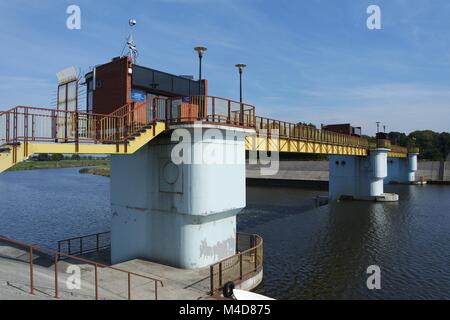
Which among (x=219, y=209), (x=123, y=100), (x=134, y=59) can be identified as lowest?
(x=219, y=209)

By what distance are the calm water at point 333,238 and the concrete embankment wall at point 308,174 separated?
97.1ft

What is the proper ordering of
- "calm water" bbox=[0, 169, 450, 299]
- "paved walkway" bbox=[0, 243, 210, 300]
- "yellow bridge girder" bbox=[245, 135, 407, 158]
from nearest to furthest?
"paved walkway" bbox=[0, 243, 210, 300] → "calm water" bbox=[0, 169, 450, 299] → "yellow bridge girder" bbox=[245, 135, 407, 158]

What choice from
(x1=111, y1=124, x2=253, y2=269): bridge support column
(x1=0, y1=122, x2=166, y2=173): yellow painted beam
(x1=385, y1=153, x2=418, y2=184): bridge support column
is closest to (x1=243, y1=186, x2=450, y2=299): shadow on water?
(x1=111, y1=124, x2=253, y2=269): bridge support column

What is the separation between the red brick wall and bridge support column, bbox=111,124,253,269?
2.47 metres

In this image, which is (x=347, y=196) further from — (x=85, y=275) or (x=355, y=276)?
(x=85, y=275)

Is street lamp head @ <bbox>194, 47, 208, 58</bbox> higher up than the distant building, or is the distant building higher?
street lamp head @ <bbox>194, 47, 208, 58</bbox>

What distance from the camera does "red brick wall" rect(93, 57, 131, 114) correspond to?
16359 millimetres

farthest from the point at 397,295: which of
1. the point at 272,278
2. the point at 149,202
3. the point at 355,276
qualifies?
the point at 149,202

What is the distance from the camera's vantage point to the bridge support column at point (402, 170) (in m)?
76.3

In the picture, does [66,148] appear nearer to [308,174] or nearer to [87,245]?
[87,245]

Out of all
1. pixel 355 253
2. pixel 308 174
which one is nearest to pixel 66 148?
pixel 355 253

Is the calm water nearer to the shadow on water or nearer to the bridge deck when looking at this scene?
→ the shadow on water

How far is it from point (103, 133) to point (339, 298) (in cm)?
1248

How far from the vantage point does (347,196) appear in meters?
50.1
